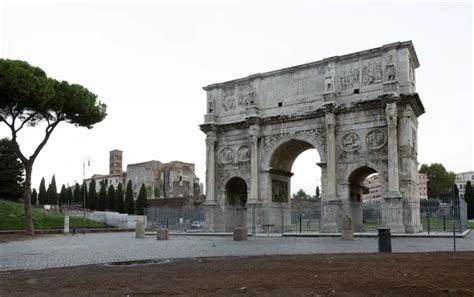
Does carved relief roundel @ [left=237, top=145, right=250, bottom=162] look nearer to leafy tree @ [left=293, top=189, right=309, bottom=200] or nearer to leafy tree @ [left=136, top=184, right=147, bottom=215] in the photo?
leafy tree @ [left=136, top=184, right=147, bottom=215]

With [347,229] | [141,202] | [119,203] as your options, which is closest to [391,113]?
[347,229]

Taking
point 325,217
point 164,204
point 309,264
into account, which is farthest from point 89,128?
point 164,204

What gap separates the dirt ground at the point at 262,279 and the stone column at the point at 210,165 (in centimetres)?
2287

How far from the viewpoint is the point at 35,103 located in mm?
28750

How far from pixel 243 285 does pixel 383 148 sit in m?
22.0

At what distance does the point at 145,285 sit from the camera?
794cm

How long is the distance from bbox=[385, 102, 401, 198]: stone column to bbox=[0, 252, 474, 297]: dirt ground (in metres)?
15.5

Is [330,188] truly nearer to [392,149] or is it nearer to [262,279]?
[392,149]

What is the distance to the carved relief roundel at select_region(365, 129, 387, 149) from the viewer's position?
28.0m

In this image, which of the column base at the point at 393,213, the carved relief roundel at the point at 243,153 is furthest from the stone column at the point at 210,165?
the column base at the point at 393,213

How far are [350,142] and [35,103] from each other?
1897 centimetres

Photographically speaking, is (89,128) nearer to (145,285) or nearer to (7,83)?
(7,83)

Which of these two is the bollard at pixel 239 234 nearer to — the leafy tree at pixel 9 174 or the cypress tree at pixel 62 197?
the leafy tree at pixel 9 174

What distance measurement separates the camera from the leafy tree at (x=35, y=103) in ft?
91.1
